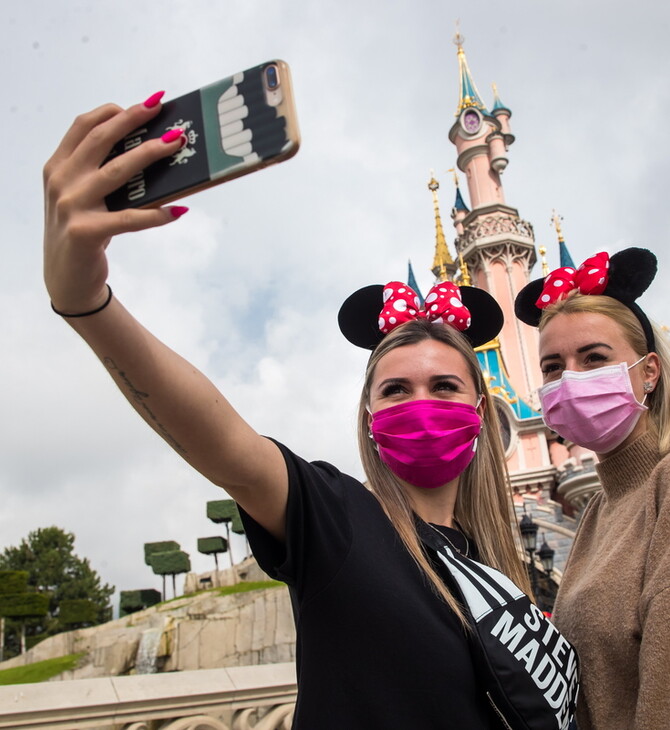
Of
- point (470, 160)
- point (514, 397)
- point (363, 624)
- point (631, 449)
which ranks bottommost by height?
point (363, 624)

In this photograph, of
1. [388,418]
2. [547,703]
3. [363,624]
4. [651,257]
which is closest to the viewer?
[363,624]

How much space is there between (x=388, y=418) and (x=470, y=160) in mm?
32893

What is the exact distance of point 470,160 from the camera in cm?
3294

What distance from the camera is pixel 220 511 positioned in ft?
97.6

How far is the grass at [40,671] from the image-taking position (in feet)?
57.7

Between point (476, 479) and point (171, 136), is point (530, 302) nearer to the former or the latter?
point (476, 479)

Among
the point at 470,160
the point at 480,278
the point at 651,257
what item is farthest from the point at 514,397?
the point at 651,257

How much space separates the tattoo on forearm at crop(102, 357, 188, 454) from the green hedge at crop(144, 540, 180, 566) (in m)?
32.1

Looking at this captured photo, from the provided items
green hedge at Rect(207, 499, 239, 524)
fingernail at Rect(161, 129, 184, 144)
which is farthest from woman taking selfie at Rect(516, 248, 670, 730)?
green hedge at Rect(207, 499, 239, 524)

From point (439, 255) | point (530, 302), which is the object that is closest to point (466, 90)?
point (439, 255)

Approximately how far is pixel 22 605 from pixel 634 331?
29.3 m

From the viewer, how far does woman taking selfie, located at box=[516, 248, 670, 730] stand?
6.58ft

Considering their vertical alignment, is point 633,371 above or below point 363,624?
above

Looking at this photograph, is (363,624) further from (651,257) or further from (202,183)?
(651,257)
